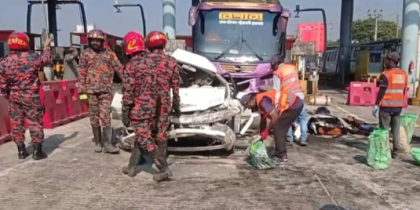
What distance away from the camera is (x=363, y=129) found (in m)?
10.1

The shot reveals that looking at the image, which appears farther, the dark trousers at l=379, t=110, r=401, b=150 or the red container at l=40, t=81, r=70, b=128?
the red container at l=40, t=81, r=70, b=128

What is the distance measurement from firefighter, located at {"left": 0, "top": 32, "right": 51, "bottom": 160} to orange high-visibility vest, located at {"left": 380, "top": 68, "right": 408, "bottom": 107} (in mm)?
5238

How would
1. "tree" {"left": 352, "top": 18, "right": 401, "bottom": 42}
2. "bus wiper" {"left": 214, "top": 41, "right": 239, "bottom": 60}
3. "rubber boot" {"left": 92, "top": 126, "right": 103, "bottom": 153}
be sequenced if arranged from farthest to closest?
1. "tree" {"left": 352, "top": 18, "right": 401, "bottom": 42}
2. "bus wiper" {"left": 214, "top": 41, "right": 239, "bottom": 60}
3. "rubber boot" {"left": 92, "top": 126, "right": 103, "bottom": 153}

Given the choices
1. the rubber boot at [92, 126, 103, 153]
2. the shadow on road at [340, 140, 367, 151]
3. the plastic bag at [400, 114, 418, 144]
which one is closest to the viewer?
the rubber boot at [92, 126, 103, 153]

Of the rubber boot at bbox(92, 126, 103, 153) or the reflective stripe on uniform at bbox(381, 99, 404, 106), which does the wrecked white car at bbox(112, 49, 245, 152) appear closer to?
the rubber boot at bbox(92, 126, 103, 153)

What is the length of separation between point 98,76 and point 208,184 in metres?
2.66

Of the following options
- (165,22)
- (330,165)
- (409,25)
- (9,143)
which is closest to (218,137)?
(330,165)

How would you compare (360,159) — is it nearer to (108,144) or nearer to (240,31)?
(108,144)

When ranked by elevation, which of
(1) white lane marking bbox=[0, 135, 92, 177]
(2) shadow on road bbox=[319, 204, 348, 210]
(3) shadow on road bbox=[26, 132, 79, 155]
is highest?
(3) shadow on road bbox=[26, 132, 79, 155]

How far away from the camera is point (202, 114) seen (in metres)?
7.23

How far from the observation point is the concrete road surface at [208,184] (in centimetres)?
514

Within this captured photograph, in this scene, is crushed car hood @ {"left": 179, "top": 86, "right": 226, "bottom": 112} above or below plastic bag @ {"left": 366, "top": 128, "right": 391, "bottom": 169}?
above

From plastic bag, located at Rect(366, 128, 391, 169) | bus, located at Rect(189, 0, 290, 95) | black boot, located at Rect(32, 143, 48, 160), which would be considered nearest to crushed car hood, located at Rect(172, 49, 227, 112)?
black boot, located at Rect(32, 143, 48, 160)

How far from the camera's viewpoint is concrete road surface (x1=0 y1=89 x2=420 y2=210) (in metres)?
5.14
